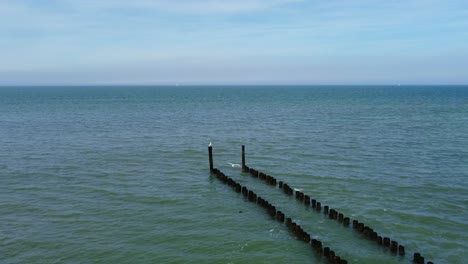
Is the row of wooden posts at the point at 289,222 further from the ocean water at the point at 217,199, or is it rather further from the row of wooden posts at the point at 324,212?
the ocean water at the point at 217,199

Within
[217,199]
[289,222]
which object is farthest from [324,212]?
[217,199]

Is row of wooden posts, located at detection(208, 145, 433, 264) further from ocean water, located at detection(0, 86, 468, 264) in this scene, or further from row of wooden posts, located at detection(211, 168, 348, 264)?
ocean water, located at detection(0, 86, 468, 264)

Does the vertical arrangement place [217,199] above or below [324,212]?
below

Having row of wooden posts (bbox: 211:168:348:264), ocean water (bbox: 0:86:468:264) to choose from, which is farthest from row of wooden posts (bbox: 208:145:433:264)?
ocean water (bbox: 0:86:468:264)

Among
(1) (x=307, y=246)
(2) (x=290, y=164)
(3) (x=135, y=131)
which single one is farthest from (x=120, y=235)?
(3) (x=135, y=131)

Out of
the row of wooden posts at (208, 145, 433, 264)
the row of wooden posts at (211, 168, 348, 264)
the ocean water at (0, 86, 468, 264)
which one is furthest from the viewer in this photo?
the ocean water at (0, 86, 468, 264)

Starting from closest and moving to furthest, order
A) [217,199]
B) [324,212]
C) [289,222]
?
[289,222] < [324,212] < [217,199]

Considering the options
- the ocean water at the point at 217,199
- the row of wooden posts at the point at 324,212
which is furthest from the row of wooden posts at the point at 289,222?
the ocean water at the point at 217,199

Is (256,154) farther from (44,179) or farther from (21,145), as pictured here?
(21,145)

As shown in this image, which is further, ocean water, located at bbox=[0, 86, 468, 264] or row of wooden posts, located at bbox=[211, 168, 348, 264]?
ocean water, located at bbox=[0, 86, 468, 264]

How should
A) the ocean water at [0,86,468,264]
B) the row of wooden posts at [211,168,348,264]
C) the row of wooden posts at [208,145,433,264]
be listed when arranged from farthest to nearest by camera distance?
the ocean water at [0,86,468,264]
the row of wooden posts at [208,145,433,264]
the row of wooden posts at [211,168,348,264]

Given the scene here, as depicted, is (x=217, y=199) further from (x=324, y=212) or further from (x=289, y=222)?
(x=324, y=212)

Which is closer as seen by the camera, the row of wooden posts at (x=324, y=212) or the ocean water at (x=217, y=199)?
the row of wooden posts at (x=324, y=212)

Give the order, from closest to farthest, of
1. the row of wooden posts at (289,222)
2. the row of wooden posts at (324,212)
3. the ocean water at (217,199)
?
the row of wooden posts at (289,222)
the row of wooden posts at (324,212)
the ocean water at (217,199)
